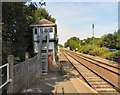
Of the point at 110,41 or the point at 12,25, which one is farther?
the point at 110,41

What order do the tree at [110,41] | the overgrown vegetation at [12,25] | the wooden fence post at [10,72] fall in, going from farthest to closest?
the tree at [110,41] → the overgrown vegetation at [12,25] → the wooden fence post at [10,72]

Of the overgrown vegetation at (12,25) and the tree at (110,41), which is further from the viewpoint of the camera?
the tree at (110,41)

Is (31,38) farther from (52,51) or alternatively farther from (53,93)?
(53,93)

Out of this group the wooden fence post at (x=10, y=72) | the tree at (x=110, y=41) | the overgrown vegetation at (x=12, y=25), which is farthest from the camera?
the tree at (x=110, y=41)

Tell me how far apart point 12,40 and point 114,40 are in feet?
229

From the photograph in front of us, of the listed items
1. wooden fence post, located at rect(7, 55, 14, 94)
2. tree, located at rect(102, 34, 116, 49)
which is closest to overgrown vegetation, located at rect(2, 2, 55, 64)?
wooden fence post, located at rect(7, 55, 14, 94)

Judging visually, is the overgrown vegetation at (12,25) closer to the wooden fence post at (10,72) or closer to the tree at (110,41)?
the wooden fence post at (10,72)

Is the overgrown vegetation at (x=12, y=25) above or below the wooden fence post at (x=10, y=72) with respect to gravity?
above

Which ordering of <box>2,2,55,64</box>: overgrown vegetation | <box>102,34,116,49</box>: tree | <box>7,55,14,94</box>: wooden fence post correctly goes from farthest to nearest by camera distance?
1. <box>102,34,116,49</box>: tree
2. <box>2,2,55,64</box>: overgrown vegetation
3. <box>7,55,14,94</box>: wooden fence post

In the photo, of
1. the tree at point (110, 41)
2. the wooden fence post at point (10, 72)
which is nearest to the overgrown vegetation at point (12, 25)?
the wooden fence post at point (10, 72)

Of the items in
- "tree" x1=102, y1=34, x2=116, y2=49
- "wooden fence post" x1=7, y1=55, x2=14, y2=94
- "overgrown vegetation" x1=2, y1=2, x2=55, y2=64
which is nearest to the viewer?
"wooden fence post" x1=7, y1=55, x2=14, y2=94

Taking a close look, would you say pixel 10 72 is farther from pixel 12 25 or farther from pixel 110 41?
pixel 110 41

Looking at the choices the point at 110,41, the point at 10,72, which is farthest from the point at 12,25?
the point at 110,41

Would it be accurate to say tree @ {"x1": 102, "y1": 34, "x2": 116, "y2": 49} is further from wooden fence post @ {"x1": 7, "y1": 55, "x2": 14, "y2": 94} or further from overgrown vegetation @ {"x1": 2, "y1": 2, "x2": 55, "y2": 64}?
wooden fence post @ {"x1": 7, "y1": 55, "x2": 14, "y2": 94}
